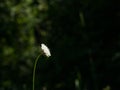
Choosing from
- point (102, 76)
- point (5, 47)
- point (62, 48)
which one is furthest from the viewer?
point (5, 47)

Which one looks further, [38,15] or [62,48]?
[38,15]

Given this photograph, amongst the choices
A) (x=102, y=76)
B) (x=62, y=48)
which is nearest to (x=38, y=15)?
(x=62, y=48)

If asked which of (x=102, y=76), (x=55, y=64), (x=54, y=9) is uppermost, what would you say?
(x=54, y=9)

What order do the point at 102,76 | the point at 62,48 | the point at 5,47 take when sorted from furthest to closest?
1. the point at 5,47
2. the point at 62,48
3. the point at 102,76

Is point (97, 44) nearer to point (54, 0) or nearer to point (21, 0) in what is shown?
point (54, 0)

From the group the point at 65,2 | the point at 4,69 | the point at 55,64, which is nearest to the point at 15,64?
the point at 4,69

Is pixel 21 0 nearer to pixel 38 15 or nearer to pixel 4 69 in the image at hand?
pixel 38 15

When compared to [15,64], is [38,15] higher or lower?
higher
